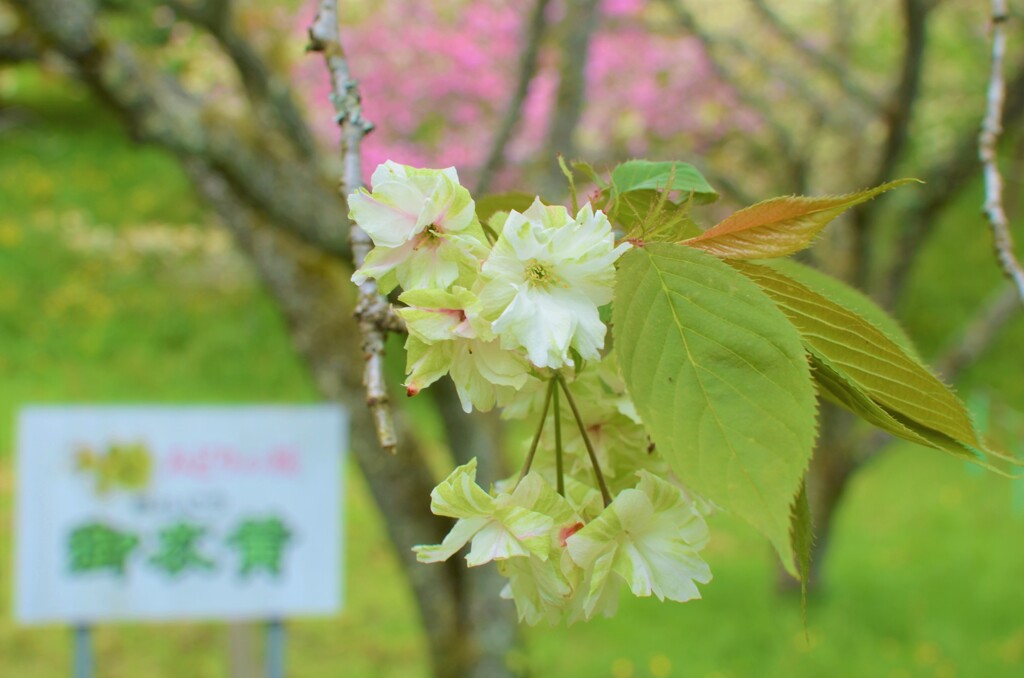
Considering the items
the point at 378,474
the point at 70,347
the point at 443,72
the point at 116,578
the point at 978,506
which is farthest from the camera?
the point at 70,347

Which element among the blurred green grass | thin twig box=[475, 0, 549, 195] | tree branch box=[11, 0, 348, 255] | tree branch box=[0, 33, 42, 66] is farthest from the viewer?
the blurred green grass

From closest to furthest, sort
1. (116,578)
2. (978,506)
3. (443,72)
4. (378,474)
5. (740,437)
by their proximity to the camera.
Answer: (740,437) < (378,474) < (116,578) < (978,506) < (443,72)

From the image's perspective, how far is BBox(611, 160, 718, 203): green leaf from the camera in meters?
0.50

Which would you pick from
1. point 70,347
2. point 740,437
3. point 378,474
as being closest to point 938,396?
point 740,437

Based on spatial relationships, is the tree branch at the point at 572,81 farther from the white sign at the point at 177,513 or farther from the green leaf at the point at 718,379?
the green leaf at the point at 718,379

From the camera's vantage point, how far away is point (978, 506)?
15.2 feet

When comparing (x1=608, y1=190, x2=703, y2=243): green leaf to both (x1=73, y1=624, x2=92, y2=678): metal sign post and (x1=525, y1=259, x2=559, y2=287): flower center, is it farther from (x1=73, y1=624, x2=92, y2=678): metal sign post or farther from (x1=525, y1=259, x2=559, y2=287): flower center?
(x1=73, y1=624, x2=92, y2=678): metal sign post

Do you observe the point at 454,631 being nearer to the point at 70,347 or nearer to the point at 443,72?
the point at 443,72

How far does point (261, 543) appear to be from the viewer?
7.64 feet

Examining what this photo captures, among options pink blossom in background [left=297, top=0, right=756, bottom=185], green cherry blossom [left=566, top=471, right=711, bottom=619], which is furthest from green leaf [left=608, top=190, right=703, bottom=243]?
pink blossom in background [left=297, top=0, right=756, bottom=185]

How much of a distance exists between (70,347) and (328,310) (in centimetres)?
463

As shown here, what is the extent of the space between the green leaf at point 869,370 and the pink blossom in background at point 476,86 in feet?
15.2

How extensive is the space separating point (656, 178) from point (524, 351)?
0.40 feet

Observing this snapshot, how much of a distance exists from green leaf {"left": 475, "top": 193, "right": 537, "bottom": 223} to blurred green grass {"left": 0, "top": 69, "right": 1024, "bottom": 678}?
72.5 inches
